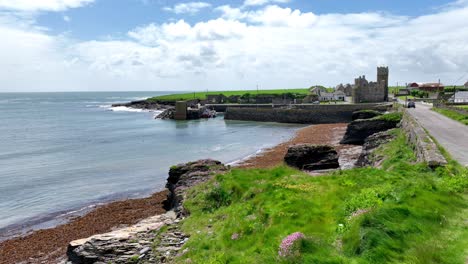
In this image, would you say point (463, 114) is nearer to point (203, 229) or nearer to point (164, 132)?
point (203, 229)

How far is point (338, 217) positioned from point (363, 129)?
3562cm

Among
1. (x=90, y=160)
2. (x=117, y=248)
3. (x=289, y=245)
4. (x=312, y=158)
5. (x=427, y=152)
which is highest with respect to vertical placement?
(x=427, y=152)

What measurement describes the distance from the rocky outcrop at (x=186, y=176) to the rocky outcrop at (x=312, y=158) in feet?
20.7

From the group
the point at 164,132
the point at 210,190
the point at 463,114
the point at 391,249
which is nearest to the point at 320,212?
the point at 391,249

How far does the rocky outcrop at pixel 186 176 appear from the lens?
20.0 m

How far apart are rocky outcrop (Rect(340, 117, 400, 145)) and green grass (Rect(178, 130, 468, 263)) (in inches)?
1048

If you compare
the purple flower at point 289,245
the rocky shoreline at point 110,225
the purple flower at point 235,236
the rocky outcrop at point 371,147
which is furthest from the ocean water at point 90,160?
the purple flower at point 289,245

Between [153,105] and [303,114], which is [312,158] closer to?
[303,114]

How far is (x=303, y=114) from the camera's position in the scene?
8600 centimetres

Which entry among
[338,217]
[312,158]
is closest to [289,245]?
[338,217]

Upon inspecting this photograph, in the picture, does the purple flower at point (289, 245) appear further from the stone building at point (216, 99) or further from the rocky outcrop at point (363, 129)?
the stone building at point (216, 99)

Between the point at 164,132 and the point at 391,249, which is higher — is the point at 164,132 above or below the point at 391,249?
below

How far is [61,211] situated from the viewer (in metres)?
24.4

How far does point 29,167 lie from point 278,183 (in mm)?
32160
